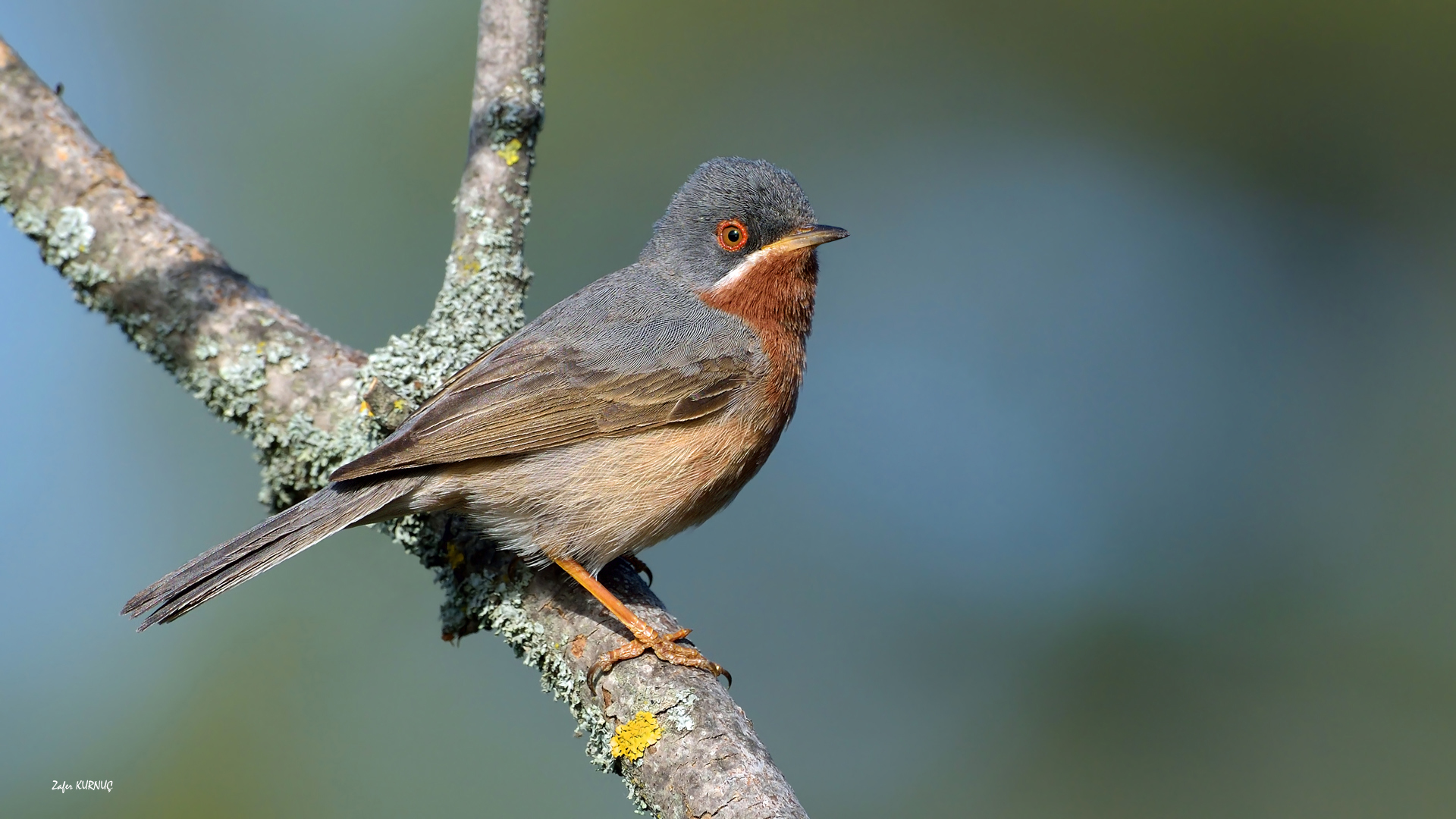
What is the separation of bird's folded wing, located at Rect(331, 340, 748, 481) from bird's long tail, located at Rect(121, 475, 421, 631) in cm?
28

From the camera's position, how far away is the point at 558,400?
4395 mm

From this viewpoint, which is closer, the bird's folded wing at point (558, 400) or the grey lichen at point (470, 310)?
the bird's folded wing at point (558, 400)

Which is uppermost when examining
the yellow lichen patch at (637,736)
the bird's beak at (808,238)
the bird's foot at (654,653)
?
the bird's beak at (808,238)

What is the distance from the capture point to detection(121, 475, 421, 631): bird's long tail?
12.0 feet

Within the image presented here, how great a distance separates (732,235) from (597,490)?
150 centimetres

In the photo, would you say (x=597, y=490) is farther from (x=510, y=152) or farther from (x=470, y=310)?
(x=510, y=152)

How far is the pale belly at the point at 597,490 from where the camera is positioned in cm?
423

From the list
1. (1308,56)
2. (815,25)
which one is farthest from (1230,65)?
(815,25)

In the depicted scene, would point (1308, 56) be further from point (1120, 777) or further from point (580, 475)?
point (580, 475)

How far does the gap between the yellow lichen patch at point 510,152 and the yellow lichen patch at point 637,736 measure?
9.53ft

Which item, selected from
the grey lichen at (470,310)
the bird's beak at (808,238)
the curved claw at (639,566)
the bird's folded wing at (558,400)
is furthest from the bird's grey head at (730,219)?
the curved claw at (639,566)

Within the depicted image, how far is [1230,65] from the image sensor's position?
25.2ft

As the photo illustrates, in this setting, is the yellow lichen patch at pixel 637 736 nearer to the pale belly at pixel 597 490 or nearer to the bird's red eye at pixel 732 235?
the pale belly at pixel 597 490

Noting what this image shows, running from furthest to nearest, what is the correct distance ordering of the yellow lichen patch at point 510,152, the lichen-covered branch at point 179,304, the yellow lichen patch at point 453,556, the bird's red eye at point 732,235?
the yellow lichen patch at point 510,152 < the bird's red eye at point 732,235 < the lichen-covered branch at point 179,304 < the yellow lichen patch at point 453,556
